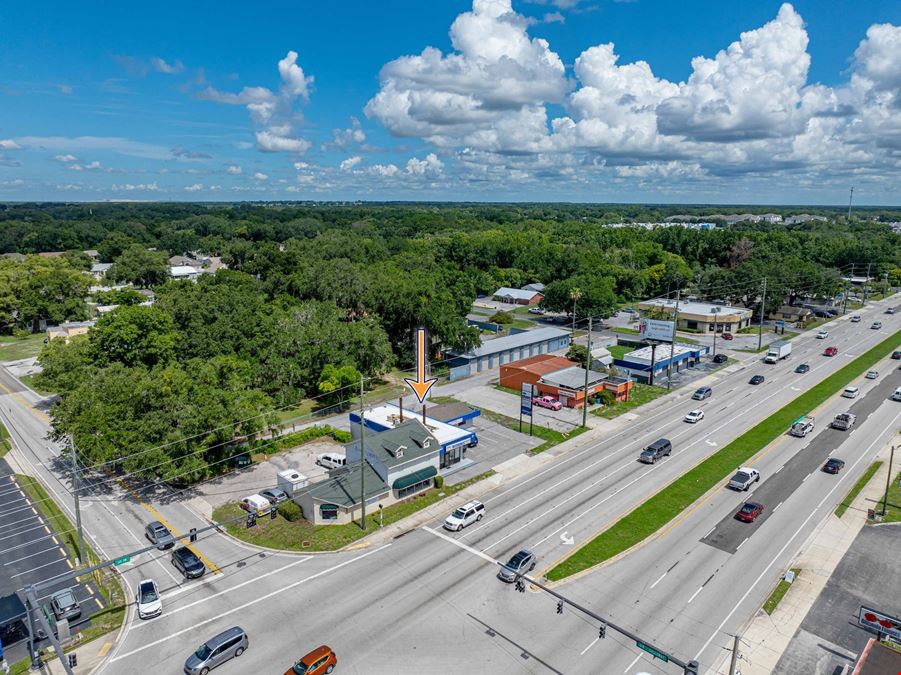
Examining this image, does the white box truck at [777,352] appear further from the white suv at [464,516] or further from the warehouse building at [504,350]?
the white suv at [464,516]

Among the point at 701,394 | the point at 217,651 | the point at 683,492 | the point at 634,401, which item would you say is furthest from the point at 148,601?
the point at 701,394

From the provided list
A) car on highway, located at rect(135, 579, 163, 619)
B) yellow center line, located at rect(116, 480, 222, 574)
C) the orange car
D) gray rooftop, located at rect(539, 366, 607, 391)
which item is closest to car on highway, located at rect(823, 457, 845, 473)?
gray rooftop, located at rect(539, 366, 607, 391)

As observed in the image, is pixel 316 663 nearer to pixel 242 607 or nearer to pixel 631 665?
pixel 242 607

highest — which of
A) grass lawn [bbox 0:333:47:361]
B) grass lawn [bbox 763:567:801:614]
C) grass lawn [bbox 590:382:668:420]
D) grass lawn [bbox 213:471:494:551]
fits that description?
grass lawn [bbox 763:567:801:614]

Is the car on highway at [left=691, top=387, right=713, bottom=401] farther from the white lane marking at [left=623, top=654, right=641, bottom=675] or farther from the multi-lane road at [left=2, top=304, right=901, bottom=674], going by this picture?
the white lane marking at [left=623, top=654, right=641, bottom=675]

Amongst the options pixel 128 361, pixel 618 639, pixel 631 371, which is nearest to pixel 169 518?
pixel 128 361

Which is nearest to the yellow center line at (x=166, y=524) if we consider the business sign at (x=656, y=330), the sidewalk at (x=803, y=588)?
the sidewalk at (x=803, y=588)
